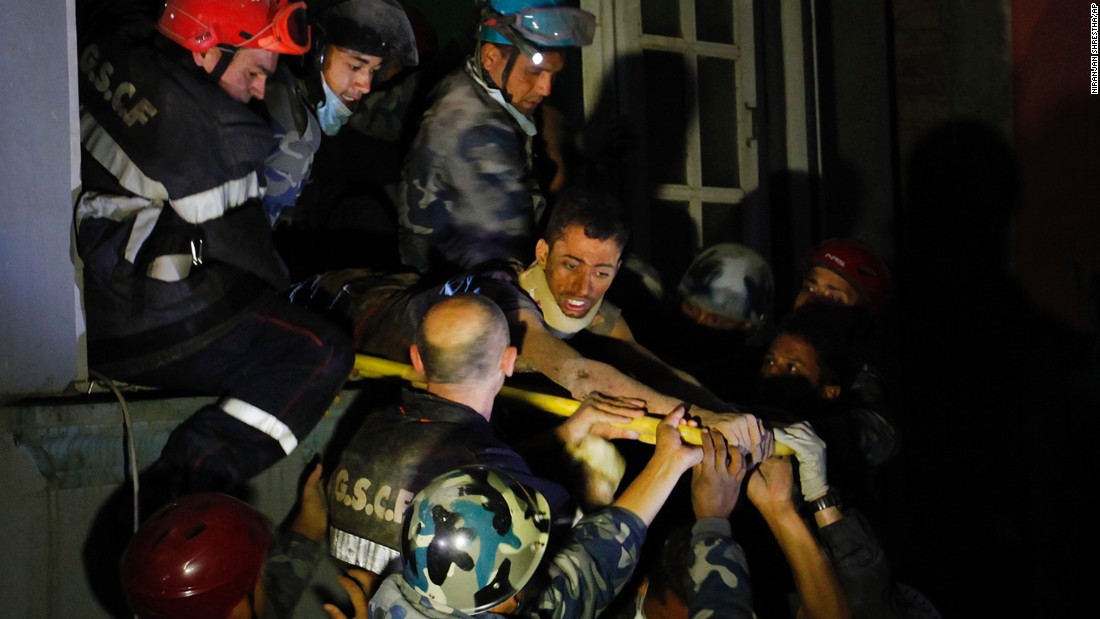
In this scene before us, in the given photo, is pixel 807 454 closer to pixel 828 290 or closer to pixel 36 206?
pixel 828 290

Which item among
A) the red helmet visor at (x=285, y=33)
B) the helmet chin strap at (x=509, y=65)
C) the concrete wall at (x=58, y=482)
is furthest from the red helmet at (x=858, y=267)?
the concrete wall at (x=58, y=482)

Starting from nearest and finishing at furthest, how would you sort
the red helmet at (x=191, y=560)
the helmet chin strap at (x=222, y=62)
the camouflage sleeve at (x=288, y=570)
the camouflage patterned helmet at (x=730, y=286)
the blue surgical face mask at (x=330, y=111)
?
the red helmet at (x=191, y=560) < the helmet chin strap at (x=222, y=62) < the camouflage sleeve at (x=288, y=570) < the blue surgical face mask at (x=330, y=111) < the camouflage patterned helmet at (x=730, y=286)

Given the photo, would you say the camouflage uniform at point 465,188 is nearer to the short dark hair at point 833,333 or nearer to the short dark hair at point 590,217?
the short dark hair at point 590,217

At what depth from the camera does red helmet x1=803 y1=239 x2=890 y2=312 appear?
561 cm

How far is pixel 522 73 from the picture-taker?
15.6ft

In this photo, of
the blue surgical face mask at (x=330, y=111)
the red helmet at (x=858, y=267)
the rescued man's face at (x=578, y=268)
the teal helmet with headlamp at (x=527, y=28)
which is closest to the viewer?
the rescued man's face at (x=578, y=268)

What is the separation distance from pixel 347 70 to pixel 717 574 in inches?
87.6

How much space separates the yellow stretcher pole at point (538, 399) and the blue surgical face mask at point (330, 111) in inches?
38.0

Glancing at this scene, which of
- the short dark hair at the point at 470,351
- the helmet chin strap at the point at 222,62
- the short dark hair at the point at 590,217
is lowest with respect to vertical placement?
the short dark hair at the point at 470,351

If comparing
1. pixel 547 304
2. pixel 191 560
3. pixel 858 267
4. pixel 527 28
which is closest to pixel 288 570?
pixel 191 560

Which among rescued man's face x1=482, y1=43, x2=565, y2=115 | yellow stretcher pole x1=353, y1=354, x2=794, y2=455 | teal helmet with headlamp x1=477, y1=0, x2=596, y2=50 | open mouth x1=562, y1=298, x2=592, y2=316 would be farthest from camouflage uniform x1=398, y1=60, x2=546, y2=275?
yellow stretcher pole x1=353, y1=354, x2=794, y2=455

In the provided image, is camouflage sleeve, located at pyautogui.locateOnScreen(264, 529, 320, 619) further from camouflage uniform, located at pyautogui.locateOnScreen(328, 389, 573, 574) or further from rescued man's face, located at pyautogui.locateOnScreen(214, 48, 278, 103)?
rescued man's face, located at pyautogui.locateOnScreen(214, 48, 278, 103)

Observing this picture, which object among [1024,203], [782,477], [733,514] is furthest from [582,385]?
[1024,203]

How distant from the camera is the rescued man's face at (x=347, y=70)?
4359 millimetres
